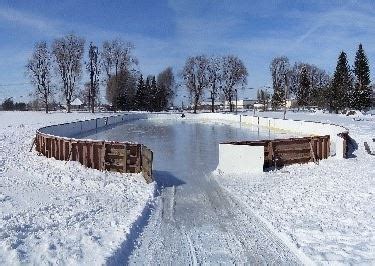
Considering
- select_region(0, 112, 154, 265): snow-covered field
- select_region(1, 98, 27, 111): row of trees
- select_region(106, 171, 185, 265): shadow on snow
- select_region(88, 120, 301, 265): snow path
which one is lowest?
select_region(88, 120, 301, 265): snow path

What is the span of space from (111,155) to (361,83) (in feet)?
213

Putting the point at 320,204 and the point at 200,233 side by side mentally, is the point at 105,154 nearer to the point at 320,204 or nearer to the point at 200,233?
the point at 200,233

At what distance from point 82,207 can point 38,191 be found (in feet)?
8.43

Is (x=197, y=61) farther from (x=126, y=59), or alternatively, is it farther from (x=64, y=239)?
(x=64, y=239)

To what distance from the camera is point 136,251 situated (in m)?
7.71

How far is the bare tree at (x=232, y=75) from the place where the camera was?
10269 cm

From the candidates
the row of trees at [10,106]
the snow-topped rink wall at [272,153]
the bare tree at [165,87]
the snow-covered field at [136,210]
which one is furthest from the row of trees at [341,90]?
the row of trees at [10,106]

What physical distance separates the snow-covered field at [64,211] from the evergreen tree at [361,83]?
203 ft

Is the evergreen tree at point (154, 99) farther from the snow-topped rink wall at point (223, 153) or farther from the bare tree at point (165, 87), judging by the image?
the snow-topped rink wall at point (223, 153)

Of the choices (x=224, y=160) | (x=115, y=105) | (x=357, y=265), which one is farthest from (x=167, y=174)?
(x=115, y=105)

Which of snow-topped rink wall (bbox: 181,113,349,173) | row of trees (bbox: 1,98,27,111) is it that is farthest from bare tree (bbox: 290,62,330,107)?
snow-topped rink wall (bbox: 181,113,349,173)

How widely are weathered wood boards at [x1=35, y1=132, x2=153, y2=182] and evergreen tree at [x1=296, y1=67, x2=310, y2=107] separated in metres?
87.4

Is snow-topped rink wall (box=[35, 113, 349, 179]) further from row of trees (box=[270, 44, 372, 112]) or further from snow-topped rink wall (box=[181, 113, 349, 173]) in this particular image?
row of trees (box=[270, 44, 372, 112])

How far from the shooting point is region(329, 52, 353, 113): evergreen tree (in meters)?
74.9
